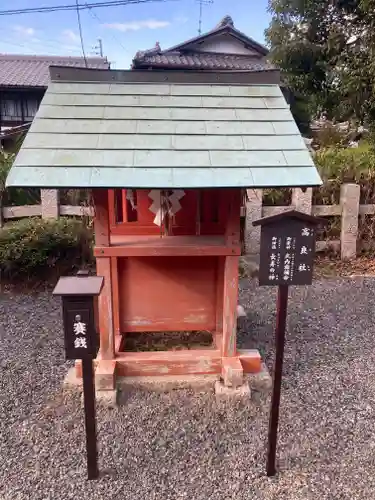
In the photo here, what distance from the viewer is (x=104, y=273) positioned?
2.72 metres

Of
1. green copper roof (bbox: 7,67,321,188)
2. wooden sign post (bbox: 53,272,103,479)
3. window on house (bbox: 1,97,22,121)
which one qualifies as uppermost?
window on house (bbox: 1,97,22,121)

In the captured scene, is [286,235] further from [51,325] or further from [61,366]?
[51,325]

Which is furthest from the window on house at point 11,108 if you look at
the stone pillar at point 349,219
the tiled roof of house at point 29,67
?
the stone pillar at point 349,219

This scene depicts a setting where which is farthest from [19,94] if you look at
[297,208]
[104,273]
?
[104,273]

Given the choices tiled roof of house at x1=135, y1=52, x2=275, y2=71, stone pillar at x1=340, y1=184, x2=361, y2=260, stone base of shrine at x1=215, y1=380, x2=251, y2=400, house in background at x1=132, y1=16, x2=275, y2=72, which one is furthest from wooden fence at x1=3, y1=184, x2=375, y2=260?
house in background at x1=132, y1=16, x2=275, y2=72

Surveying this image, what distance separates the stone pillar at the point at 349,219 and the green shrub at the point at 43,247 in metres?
3.80

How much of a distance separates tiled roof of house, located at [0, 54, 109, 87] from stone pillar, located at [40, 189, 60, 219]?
635 cm

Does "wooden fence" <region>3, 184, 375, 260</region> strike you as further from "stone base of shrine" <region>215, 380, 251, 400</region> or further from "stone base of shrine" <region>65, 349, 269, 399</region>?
"stone base of shrine" <region>215, 380, 251, 400</region>

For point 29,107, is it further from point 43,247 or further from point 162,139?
point 162,139

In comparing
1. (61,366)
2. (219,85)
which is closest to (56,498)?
(61,366)

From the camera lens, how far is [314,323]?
14.0 ft

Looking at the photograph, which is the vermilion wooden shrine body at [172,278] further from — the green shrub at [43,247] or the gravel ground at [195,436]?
the green shrub at [43,247]

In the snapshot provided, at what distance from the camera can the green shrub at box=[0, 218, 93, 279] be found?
16.5 ft

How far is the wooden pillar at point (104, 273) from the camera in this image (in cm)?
263
